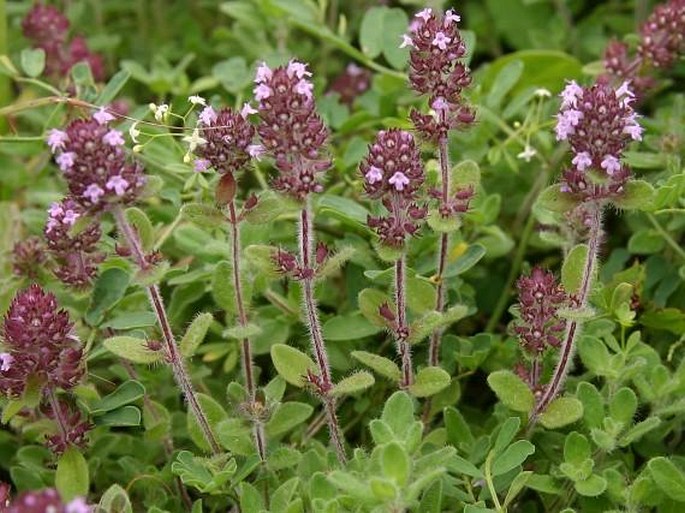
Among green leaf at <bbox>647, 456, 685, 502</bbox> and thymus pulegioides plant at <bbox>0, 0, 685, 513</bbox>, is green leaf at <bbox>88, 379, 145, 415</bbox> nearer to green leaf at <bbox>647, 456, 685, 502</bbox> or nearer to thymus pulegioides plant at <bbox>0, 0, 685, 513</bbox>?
thymus pulegioides plant at <bbox>0, 0, 685, 513</bbox>

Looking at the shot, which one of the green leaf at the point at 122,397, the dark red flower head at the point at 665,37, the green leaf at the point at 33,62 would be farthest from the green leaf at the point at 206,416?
the dark red flower head at the point at 665,37

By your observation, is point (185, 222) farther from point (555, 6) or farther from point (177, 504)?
point (555, 6)

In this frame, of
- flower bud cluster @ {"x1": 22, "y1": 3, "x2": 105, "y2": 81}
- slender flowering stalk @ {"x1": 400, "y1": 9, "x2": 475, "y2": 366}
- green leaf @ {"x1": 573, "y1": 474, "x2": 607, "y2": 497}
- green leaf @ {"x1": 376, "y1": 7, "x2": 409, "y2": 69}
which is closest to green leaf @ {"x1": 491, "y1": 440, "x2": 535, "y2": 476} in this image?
green leaf @ {"x1": 573, "y1": 474, "x2": 607, "y2": 497}

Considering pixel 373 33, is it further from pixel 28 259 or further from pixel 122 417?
pixel 122 417

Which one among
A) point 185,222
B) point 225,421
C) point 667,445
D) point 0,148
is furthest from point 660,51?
point 0,148

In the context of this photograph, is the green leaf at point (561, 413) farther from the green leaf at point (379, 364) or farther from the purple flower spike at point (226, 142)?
the purple flower spike at point (226, 142)

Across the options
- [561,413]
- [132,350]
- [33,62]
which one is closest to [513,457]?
[561,413]
